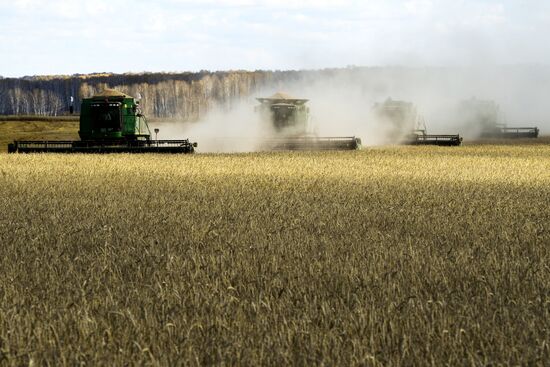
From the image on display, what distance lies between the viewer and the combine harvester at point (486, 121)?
7494cm

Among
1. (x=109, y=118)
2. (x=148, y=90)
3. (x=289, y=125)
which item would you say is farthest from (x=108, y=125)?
(x=148, y=90)

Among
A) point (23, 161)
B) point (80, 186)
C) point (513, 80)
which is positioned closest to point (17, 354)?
point (80, 186)

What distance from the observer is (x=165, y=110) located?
178250 mm

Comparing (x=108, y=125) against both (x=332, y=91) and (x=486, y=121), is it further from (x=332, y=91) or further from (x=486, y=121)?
(x=486, y=121)

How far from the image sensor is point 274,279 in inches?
329

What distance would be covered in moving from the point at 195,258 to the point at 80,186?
11.5 meters

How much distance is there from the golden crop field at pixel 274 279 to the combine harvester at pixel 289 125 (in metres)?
28.0

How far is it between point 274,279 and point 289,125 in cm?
4125

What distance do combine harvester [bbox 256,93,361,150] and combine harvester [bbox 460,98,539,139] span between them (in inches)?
1128

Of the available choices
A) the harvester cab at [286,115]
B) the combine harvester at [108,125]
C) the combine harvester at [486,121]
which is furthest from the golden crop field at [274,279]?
the combine harvester at [486,121]

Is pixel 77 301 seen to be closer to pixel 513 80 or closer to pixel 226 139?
pixel 226 139

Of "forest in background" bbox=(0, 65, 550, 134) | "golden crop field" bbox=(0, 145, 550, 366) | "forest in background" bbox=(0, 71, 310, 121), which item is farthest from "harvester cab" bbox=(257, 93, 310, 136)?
"forest in background" bbox=(0, 71, 310, 121)

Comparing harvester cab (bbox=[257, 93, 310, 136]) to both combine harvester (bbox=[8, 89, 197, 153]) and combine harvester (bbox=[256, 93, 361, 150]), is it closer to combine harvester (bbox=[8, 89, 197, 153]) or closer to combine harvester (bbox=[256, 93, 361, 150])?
combine harvester (bbox=[256, 93, 361, 150])

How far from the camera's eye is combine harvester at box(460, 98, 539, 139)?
7494 cm
